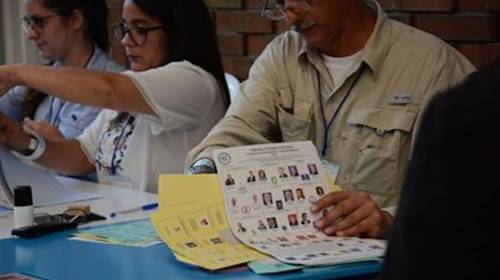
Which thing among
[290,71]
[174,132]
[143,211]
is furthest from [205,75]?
[143,211]

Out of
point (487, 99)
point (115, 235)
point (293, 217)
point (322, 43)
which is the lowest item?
point (115, 235)

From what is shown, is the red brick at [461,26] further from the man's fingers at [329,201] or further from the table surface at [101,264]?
the table surface at [101,264]

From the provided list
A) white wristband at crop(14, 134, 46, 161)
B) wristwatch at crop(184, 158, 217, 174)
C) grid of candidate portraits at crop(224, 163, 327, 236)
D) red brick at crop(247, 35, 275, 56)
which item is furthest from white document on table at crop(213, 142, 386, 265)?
red brick at crop(247, 35, 275, 56)

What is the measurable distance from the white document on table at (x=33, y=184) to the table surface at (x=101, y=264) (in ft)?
0.89

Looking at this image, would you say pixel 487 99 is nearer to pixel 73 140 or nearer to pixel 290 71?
pixel 290 71

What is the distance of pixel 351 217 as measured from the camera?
1.77 meters

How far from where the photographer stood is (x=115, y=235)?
1.96 meters

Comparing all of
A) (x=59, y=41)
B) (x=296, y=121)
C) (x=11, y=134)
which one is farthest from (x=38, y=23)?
(x=296, y=121)

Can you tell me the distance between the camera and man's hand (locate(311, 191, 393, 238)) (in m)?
1.76

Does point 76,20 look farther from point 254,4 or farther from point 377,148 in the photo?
point 377,148

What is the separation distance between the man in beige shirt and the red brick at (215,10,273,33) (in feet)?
2.94

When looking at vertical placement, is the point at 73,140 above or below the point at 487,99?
below

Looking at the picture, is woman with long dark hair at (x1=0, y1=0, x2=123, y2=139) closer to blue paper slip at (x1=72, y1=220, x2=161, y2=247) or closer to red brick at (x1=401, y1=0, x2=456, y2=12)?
red brick at (x1=401, y1=0, x2=456, y2=12)

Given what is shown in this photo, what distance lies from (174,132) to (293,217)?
930 mm
